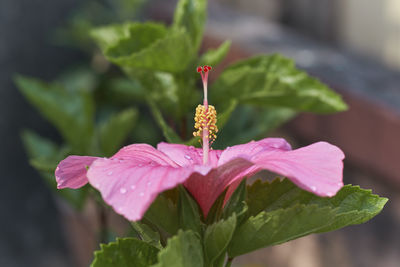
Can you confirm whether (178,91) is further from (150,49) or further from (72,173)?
(72,173)

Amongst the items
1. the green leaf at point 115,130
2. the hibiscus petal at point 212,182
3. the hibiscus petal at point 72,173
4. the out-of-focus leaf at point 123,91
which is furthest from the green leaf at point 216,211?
the out-of-focus leaf at point 123,91

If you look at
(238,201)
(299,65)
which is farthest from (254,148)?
(299,65)

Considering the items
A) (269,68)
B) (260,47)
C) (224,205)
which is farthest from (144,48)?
(260,47)

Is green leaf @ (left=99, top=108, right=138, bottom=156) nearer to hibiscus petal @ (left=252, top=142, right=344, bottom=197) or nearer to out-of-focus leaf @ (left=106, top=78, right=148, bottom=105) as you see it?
out-of-focus leaf @ (left=106, top=78, right=148, bottom=105)

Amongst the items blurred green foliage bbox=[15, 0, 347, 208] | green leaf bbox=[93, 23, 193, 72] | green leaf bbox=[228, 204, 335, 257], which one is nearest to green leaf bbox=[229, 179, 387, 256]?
green leaf bbox=[228, 204, 335, 257]

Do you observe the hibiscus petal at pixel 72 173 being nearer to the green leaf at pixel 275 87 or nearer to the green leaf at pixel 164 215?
the green leaf at pixel 164 215

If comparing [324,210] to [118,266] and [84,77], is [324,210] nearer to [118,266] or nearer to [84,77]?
[118,266]
